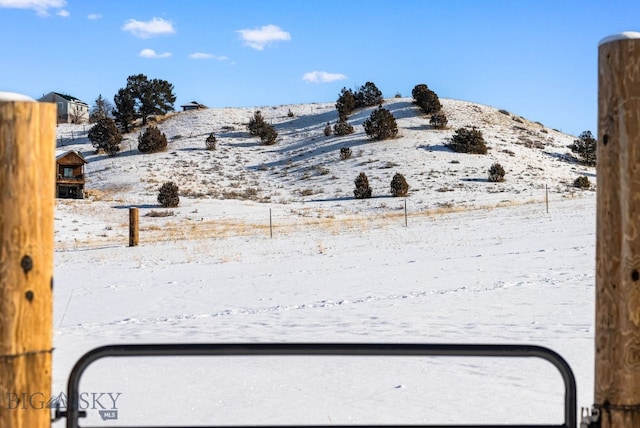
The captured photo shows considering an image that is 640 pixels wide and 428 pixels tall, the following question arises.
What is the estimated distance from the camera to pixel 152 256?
60.6 feet

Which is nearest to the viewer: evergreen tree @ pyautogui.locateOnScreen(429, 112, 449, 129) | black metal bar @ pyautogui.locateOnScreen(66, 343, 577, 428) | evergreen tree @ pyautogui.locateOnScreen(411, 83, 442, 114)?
black metal bar @ pyautogui.locateOnScreen(66, 343, 577, 428)

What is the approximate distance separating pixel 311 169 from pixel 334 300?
39.0 metres

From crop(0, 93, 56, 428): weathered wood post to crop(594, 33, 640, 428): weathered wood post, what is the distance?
7.37 feet

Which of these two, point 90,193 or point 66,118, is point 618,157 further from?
point 66,118

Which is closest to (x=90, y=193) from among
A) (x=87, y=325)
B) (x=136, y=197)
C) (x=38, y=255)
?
(x=136, y=197)

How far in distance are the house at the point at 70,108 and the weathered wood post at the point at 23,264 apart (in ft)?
267

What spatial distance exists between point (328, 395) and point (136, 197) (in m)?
37.6

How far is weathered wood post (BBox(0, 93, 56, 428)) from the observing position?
8.22 feet

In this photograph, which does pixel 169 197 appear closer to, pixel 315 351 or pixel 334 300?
pixel 334 300

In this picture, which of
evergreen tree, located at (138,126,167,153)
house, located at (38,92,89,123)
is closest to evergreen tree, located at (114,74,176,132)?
evergreen tree, located at (138,126,167,153)

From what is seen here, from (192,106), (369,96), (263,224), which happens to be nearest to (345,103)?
(369,96)

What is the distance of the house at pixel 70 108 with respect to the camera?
7984 centimetres

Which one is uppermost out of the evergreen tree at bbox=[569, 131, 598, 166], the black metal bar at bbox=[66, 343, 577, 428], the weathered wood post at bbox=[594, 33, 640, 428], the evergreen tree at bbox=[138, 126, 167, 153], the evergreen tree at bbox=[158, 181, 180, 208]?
the evergreen tree at bbox=[138, 126, 167, 153]

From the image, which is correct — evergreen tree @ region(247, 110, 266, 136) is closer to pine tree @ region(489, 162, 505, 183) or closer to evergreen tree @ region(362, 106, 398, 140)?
evergreen tree @ region(362, 106, 398, 140)
